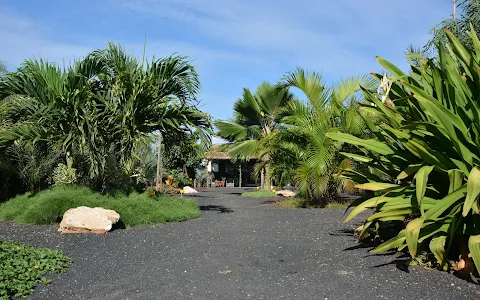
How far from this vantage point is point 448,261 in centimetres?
481

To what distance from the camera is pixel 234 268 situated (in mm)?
5035

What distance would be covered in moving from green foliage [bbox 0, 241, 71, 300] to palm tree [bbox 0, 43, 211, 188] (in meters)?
3.59

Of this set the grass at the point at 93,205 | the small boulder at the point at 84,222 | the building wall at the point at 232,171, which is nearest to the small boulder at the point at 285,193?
the grass at the point at 93,205

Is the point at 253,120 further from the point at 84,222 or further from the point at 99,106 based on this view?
the point at 84,222

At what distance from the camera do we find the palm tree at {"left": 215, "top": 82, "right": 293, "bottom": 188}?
60.1ft

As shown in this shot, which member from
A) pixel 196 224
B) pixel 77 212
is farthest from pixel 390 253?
pixel 77 212

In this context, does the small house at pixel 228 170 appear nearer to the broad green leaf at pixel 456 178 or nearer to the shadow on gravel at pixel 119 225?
the shadow on gravel at pixel 119 225

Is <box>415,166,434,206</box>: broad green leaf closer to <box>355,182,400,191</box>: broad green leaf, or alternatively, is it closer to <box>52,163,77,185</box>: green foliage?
<box>355,182,400,191</box>: broad green leaf

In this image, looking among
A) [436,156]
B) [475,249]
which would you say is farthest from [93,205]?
[475,249]

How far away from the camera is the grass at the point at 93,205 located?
8781mm

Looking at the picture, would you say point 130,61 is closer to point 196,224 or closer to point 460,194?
point 196,224

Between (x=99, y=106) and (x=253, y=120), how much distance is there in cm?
1041

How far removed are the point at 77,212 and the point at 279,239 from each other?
3.65 m

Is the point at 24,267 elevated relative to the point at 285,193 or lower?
lower
